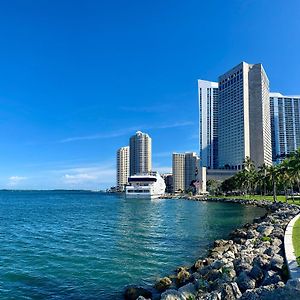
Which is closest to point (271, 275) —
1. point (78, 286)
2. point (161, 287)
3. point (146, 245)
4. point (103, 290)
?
point (161, 287)

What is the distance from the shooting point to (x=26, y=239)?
37.0 metres

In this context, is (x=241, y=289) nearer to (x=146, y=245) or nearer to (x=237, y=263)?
(x=237, y=263)

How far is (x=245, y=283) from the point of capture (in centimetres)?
1468

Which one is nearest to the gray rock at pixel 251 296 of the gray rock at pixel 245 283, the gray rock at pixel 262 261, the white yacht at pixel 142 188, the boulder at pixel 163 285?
the gray rock at pixel 245 283

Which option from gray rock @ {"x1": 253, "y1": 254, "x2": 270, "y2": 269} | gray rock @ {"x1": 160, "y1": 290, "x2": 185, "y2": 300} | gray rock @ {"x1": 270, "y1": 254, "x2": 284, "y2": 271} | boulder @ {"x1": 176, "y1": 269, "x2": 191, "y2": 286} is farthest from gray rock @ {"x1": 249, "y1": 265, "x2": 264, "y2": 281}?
boulder @ {"x1": 176, "y1": 269, "x2": 191, "y2": 286}

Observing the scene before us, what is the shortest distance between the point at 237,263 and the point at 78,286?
30.7 ft

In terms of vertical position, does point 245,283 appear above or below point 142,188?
below

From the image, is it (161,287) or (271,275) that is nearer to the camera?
(271,275)

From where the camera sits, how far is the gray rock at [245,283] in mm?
14438

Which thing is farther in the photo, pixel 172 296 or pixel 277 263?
pixel 277 263

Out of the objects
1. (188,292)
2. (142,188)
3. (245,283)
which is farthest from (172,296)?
(142,188)

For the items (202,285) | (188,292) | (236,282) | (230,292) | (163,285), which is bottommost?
(163,285)

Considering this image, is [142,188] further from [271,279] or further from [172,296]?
[271,279]

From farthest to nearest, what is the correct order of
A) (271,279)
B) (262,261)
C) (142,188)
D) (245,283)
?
(142,188), (262,261), (245,283), (271,279)
